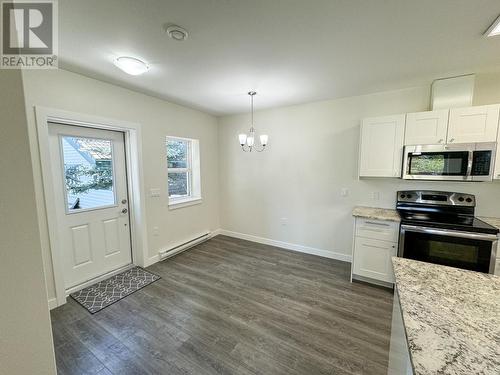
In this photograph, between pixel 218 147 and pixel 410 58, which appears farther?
pixel 218 147

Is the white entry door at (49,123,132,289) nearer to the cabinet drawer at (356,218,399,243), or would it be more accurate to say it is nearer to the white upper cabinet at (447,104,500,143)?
the cabinet drawer at (356,218,399,243)

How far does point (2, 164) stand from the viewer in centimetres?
81

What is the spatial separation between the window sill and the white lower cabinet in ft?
9.42

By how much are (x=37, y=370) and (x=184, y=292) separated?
6.07 ft

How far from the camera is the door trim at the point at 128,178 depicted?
2.21 meters

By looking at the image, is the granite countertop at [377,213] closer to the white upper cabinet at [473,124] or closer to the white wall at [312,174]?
the white wall at [312,174]

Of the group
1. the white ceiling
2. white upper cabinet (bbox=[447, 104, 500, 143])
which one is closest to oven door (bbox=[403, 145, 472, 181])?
white upper cabinet (bbox=[447, 104, 500, 143])

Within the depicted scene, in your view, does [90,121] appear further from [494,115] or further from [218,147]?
[494,115]

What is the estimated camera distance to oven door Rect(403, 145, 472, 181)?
238 centimetres

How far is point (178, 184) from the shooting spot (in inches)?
162

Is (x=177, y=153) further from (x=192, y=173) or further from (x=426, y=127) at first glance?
(x=426, y=127)

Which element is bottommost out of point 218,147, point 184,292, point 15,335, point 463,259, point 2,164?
point 184,292

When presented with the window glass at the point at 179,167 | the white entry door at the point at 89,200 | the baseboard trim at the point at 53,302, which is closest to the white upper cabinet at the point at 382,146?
the window glass at the point at 179,167

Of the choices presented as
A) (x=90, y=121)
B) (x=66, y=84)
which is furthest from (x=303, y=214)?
(x=66, y=84)
